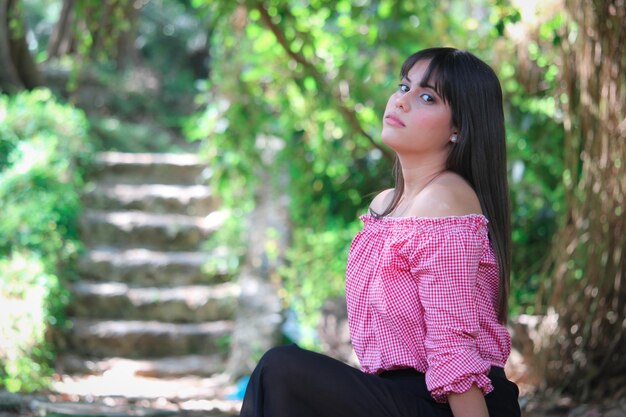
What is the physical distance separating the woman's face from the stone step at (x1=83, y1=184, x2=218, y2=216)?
19.2 feet

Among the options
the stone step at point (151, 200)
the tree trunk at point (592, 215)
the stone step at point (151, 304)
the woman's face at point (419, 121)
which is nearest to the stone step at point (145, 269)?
the stone step at point (151, 304)

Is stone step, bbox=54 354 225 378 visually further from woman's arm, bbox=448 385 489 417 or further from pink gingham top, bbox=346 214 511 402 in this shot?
woman's arm, bbox=448 385 489 417

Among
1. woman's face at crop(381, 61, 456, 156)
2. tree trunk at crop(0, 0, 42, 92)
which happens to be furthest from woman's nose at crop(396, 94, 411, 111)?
tree trunk at crop(0, 0, 42, 92)

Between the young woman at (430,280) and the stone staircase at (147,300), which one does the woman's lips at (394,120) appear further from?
the stone staircase at (147,300)

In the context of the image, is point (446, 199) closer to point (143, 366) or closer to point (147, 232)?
point (143, 366)

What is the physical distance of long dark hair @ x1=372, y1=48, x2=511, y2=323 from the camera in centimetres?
190

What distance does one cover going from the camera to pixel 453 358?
169cm

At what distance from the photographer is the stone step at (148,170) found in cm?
816

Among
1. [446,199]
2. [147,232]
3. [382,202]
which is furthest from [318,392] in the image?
[147,232]

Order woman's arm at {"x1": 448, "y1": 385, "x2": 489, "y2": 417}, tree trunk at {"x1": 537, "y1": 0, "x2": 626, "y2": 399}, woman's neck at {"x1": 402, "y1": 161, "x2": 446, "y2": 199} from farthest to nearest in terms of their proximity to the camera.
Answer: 1. tree trunk at {"x1": 537, "y1": 0, "x2": 626, "y2": 399}
2. woman's neck at {"x1": 402, "y1": 161, "x2": 446, "y2": 199}
3. woman's arm at {"x1": 448, "y1": 385, "x2": 489, "y2": 417}

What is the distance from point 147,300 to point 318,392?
5012 mm

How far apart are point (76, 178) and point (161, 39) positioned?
6.63 metres

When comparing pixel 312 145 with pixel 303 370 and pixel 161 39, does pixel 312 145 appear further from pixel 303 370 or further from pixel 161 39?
pixel 161 39

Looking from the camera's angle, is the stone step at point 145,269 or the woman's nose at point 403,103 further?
the stone step at point 145,269
